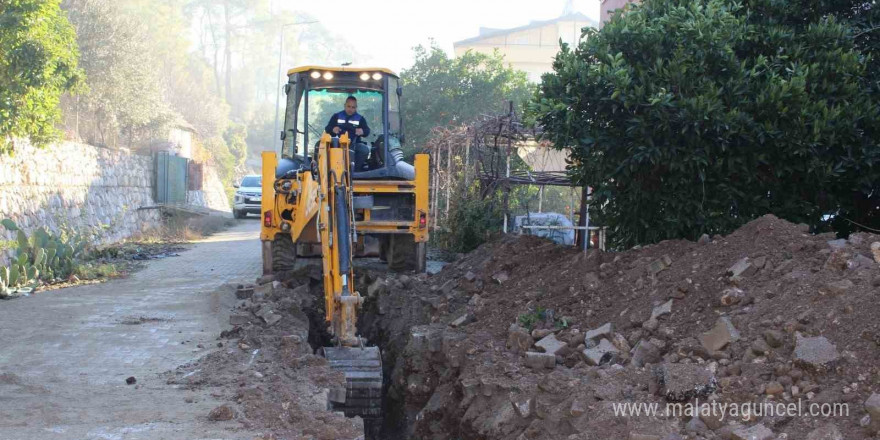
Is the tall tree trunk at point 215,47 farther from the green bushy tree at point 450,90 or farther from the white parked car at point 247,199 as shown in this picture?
the green bushy tree at point 450,90

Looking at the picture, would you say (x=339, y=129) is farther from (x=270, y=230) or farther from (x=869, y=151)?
(x=869, y=151)

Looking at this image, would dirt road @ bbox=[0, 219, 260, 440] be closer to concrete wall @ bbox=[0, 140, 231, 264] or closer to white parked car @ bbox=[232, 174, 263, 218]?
concrete wall @ bbox=[0, 140, 231, 264]

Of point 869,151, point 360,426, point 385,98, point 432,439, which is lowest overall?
point 432,439

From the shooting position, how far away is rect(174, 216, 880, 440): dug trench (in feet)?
17.8

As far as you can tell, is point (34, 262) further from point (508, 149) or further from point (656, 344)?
point (656, 344)

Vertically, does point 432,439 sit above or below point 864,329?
below

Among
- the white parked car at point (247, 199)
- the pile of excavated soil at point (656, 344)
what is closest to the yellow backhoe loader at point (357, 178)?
the pile of excavated soil at point (656, 344)

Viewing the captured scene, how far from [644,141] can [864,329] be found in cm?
335

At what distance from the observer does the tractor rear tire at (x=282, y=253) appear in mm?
12266

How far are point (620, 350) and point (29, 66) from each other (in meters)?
13.2

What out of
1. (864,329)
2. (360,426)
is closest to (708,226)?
(864,329)

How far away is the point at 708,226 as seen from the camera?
29.0 feet

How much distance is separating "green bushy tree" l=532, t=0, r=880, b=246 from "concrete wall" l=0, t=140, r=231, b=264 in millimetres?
10434

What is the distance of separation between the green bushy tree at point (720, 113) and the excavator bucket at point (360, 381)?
3.13 metres
